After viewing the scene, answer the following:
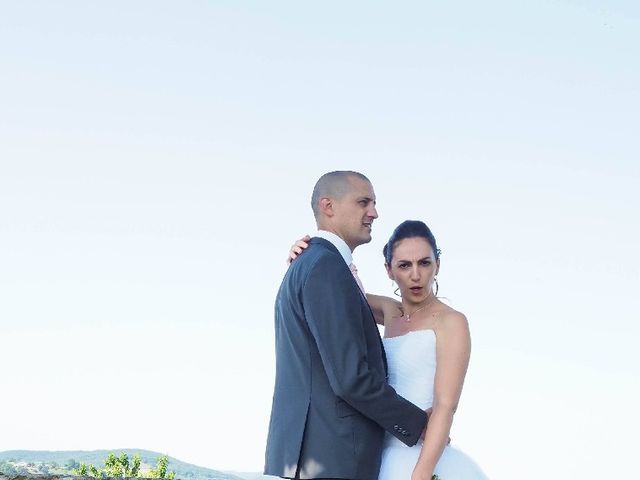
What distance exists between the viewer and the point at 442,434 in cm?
417

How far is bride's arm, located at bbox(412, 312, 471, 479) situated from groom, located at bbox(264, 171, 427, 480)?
0.07 meters

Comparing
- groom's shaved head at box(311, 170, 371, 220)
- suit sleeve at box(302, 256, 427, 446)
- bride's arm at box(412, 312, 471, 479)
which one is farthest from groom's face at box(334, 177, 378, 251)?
bride's arm at box(412, 312, 471, 479)

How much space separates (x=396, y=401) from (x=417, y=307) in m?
0.80

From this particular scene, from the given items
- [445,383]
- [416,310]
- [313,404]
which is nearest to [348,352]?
[313,404]

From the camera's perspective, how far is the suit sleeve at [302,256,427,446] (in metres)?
4.00

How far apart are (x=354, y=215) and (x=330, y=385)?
0.85 m

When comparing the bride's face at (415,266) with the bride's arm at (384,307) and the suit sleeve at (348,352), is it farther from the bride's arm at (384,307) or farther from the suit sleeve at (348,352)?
the suit sleeve at (348,352)

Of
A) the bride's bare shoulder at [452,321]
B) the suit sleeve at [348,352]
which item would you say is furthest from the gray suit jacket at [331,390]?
the bride's bare shoulder at [452,321]

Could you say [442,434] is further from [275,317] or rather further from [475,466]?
[275,317]

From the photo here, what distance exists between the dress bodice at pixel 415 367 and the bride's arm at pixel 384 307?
1.18 feet

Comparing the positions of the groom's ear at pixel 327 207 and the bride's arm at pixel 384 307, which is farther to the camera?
the bride's arm at pixel 384 307

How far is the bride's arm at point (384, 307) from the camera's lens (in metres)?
5.00

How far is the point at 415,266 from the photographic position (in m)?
4.58

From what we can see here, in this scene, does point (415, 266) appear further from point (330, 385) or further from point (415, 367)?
point (330, 385)
